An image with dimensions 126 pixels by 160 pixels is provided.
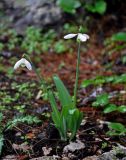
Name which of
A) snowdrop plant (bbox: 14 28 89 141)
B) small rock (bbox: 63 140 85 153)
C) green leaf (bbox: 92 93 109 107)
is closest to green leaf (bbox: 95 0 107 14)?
green leaf (bbox: 92 93 109 107)

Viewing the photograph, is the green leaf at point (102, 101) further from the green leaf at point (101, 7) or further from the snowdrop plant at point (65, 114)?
the green leaf at point (101, 7)

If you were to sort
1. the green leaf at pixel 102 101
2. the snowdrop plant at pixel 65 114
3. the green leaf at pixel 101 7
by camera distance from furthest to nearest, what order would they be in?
the green leaf at pixel 101 7, the green leaf at pixel 102 101, the snowdrop plant at pixel 65 114

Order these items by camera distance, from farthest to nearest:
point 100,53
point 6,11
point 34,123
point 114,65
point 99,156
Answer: point 6,11, point 100,53, point 114,65, point 34,123, point 99,156

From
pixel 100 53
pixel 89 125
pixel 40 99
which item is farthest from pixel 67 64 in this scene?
pixel 89 125

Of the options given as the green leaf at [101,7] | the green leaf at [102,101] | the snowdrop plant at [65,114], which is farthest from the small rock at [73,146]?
the green leaf at [101,7]

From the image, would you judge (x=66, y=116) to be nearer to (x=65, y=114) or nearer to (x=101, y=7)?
(x=65, y=114)

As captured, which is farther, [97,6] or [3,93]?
[97,6]

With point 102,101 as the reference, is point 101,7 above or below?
above

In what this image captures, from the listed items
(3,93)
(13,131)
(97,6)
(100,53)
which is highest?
(97,6)

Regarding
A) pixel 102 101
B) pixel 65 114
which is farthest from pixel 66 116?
pixel 102 101

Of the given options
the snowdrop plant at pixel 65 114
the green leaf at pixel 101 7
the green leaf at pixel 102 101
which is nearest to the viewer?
the snowdrop plant at pixel 65 114

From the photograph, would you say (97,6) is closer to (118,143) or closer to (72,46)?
(72,46)
